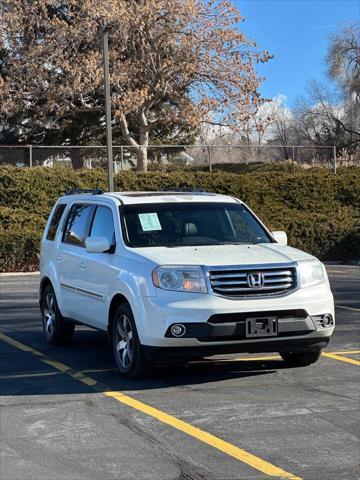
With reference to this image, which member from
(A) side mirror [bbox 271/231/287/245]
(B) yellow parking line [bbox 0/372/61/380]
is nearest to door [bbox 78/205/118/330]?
(B) yellow parking line [bbox 0/372/61/380]

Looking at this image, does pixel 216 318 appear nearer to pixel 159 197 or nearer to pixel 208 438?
pixel 208 438

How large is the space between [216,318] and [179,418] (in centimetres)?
112

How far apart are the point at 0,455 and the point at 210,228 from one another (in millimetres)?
3865

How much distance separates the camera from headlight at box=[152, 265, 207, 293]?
283 inches

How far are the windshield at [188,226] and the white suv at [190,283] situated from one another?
11 mm

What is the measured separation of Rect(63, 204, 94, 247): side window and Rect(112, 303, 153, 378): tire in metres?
1.55

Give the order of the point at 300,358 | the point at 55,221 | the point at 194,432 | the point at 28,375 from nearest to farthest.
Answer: the point at 194,432
the point at 28,375
the point at 300,358
the point at 55,221

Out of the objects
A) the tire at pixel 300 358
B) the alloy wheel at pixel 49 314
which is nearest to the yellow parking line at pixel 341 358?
the tire at pixel 300 358

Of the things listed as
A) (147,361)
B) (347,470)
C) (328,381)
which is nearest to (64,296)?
(147,361)

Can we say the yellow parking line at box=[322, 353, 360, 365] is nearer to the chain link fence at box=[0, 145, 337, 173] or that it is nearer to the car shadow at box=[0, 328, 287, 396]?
the car shadow at box=[0, 328, 287, 396]

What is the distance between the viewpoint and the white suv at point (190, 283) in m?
7.16

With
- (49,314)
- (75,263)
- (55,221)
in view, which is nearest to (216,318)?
(75,263)

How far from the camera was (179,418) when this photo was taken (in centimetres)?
635

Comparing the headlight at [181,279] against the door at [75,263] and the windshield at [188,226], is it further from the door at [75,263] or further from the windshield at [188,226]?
the door at [75,263]
